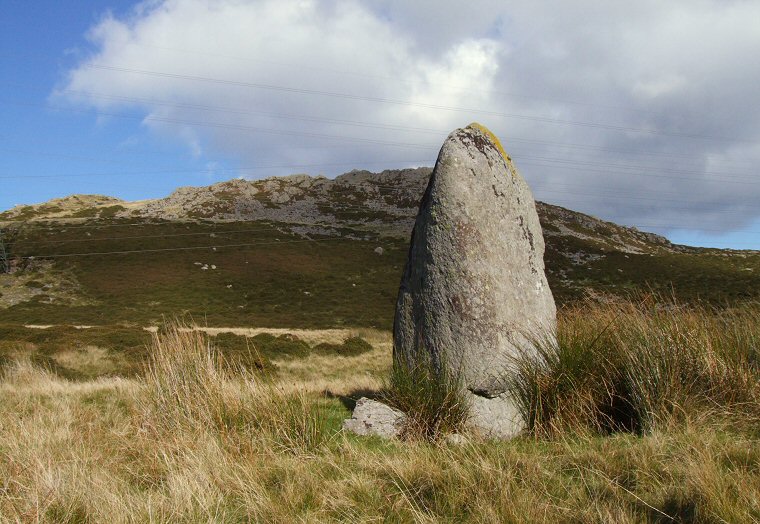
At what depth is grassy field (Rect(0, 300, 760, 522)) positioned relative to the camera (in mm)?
3410

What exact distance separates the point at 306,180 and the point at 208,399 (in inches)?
3633

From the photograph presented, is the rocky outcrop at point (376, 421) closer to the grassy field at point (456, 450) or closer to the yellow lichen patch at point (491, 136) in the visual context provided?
the grassy field at point (456, 450)

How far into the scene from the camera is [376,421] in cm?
619

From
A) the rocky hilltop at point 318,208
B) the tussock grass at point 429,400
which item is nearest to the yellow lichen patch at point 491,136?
the tussock grass at point 429,400

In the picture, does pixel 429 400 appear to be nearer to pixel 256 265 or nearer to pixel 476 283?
pixel 476 283

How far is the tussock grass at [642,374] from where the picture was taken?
203 inches

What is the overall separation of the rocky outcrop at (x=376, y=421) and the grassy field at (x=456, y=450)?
0.26 m

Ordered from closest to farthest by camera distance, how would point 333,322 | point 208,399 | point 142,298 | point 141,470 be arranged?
point 141,470, point 208,399, point 333,322, point 142,298

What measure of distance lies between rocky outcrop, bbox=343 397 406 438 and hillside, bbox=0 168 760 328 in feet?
58.9

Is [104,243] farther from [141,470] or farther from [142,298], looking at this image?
[141,470]

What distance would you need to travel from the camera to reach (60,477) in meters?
3.99

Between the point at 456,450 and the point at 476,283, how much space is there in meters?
2.58

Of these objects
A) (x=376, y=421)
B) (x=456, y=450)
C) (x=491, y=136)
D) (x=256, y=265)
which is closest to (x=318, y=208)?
(x=256, y=265)

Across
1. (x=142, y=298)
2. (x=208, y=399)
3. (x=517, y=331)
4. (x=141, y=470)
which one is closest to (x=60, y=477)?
(x=141, y=470)
